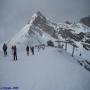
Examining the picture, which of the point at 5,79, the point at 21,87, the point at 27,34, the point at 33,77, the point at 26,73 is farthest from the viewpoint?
the point at 27,34

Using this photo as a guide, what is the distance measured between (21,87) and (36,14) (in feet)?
578

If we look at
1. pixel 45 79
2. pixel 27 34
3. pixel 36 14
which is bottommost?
pixel 45 79

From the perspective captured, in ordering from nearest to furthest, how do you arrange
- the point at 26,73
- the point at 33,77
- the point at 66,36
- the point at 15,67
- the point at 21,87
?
the point at 21,87 < the point at 33,77 < the point at 26,73 < the point at 15,67 < the point at 66,36

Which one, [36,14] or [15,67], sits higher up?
[36,14]

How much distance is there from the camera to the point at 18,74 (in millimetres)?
11438

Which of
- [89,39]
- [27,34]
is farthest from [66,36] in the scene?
[27,34]

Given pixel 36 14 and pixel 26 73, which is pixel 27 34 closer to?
pixel 36 14

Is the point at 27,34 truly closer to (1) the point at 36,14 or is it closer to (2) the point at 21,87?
(1) the point at 36,14

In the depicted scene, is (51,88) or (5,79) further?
(5,79)

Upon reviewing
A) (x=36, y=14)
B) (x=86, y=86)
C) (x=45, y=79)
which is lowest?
(x=86, y=86)

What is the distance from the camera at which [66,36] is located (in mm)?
172000

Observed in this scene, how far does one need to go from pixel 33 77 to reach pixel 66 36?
16379 centimetres

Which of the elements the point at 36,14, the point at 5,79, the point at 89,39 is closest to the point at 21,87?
the point at 5,79

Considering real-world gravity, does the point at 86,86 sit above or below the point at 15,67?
below
